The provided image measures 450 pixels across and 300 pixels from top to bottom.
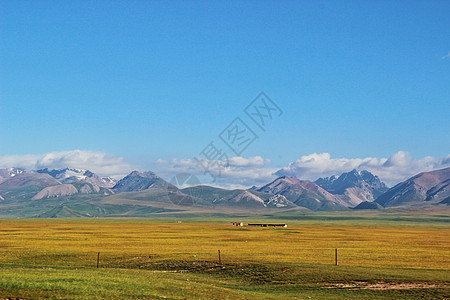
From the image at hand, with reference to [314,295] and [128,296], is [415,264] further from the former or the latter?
[128,296]

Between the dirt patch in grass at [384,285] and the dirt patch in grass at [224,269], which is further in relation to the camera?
the dirt patch in grass at [224,269]

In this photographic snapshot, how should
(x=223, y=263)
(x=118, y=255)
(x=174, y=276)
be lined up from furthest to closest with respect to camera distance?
1. (x=118, y=255)
2. (x=223, y=263)
3. (x=174, y=276)

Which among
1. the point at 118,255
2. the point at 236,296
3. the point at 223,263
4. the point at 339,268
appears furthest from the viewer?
the point at 118,255

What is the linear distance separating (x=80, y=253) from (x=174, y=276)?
33.2 m

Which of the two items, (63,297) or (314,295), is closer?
(63,297)

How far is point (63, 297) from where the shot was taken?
35.2 metres

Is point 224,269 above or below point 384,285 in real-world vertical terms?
above

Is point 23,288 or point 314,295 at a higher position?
point 23,288

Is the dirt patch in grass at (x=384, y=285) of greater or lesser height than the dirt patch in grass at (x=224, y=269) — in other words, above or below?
below

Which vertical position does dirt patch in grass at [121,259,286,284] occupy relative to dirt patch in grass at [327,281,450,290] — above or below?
above

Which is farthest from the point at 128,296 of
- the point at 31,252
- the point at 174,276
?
the point at 31,252

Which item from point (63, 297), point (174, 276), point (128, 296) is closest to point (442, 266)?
point (174, 276)

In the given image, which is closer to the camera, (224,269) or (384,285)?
(384,285)

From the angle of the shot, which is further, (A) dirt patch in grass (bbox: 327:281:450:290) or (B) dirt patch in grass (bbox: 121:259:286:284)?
(B) dirt patch in grass (bbox: 121:259:286:284)
